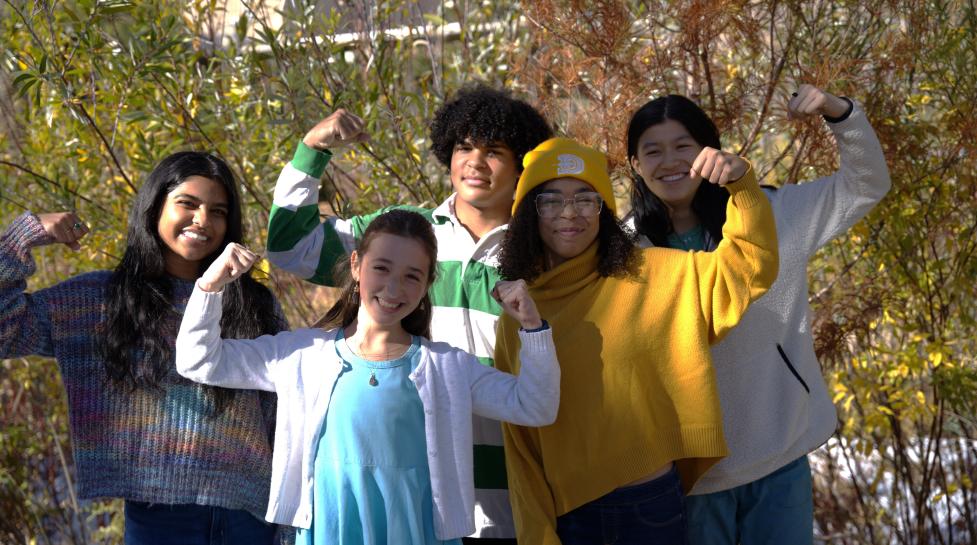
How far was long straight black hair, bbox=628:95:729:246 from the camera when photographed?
101 inches

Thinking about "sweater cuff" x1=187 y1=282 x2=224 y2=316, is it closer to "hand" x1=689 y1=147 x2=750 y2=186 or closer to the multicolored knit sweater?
the multicolored knit sweater

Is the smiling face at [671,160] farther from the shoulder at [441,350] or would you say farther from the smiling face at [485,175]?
the shoulder at [441,350]

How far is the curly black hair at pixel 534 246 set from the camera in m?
2.38

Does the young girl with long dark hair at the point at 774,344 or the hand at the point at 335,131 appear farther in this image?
the hand at the point at 335,131

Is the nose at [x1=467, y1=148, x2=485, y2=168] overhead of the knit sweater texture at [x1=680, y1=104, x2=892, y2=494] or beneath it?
overhead

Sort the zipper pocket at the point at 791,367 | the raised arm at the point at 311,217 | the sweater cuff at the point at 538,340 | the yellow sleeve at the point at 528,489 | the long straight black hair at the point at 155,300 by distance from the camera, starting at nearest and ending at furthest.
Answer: the sweater cuff at the point at 538,340
the yellow sleeve at the point at 528,489
the long straight black hair at the point at 155,300
the zipper pocket at the point at 791,367
the raised arm at the point at 311,217

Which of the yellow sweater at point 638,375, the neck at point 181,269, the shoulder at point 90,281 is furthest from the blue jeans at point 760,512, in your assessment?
the shoulder at point 90,281

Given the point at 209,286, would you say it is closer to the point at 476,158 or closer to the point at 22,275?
the point at 22,275

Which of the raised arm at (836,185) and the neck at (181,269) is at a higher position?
the raised arm at (836,185)

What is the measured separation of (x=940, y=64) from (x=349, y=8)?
1.94 meters

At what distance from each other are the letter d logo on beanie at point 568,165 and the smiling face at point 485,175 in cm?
31

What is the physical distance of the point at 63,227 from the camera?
91.4 inches

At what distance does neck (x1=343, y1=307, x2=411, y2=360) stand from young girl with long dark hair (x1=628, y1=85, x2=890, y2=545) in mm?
657

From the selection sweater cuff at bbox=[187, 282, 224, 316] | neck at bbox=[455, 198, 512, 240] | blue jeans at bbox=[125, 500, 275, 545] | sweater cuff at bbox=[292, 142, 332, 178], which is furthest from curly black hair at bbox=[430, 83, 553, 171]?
blue jeans at bbox=[125, 500, 275, 545]
